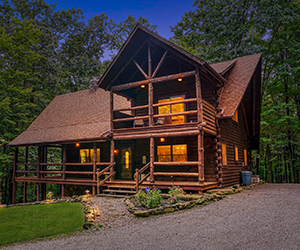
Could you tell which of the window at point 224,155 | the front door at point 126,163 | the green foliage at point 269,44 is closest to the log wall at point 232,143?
the window at point 224,155

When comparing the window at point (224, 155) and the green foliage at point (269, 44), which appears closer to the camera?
the window at point (224, 155)

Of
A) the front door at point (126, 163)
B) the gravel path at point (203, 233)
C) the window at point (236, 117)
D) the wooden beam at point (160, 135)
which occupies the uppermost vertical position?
the window at point (236, 117)

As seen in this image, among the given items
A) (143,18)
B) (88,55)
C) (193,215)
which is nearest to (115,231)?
(193,215)

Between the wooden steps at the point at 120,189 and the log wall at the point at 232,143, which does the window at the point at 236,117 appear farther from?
the wooden steps at the point at 120,189

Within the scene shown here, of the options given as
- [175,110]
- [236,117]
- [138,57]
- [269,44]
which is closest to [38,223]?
[175,110]

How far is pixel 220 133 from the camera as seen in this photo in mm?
13961

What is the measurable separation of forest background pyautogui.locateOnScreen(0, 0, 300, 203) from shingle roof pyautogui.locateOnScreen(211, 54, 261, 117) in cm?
558

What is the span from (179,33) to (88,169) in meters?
19.6

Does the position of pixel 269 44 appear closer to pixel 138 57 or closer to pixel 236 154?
pixel 236 154

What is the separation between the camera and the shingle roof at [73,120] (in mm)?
15898

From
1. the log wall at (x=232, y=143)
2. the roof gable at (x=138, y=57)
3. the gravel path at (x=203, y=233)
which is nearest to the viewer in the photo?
the gravel path at (x=203, y=233)

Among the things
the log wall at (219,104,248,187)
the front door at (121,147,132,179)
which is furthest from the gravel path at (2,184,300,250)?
the front door at (121,147,132,179)

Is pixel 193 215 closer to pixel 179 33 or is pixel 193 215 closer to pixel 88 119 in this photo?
pixel 88 119

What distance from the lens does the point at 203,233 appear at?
5.99 metres
